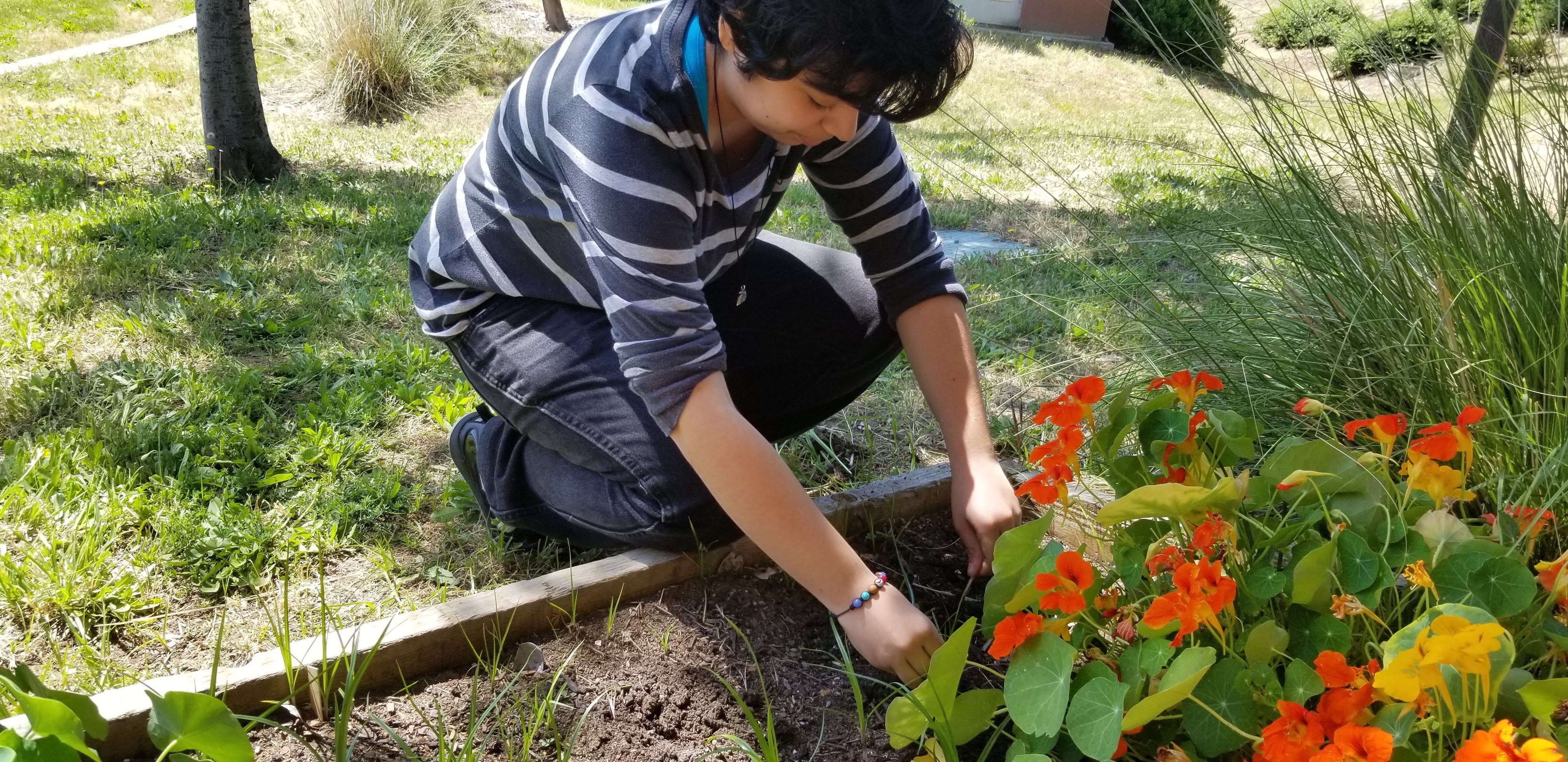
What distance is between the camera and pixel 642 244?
1318mm

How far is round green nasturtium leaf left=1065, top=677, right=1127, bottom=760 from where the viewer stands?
93 cm

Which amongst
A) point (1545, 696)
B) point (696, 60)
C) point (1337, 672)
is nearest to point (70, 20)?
point (696, 60)

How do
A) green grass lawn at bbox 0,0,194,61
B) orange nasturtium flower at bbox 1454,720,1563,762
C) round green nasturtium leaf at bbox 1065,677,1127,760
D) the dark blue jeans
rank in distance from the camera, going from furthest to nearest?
green grass lawn at bbox 0,0,194,61 < the dark blue jeans < round green nasturtium leaf at bbox 1065,677,1127,760 < orange nasturtium flower at bbox 1454,720,1563,762

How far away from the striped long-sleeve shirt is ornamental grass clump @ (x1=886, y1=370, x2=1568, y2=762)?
0.51 meters

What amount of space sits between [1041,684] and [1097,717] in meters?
0.07

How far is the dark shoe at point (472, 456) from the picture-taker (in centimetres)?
180

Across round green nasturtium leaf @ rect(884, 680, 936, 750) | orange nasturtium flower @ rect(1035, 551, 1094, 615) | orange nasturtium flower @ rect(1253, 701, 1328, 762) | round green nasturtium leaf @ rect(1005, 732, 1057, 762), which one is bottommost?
round green nasturtium leaf @ rect(1005, 732, 1057, 762)

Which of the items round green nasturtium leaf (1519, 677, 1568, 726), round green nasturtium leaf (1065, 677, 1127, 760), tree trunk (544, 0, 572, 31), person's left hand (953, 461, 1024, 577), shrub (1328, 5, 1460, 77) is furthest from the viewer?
tree trunk (544, 0, 572, 31)

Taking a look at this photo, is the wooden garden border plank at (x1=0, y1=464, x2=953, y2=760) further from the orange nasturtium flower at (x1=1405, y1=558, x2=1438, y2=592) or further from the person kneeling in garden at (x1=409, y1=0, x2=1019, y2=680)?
the orange nasturtium flower at (x1=1405, y1=558, x2=1438, y2=592)

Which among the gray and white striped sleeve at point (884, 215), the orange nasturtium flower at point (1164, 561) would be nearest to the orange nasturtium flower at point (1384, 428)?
the orange nasturtium flower at point (1164, 561)

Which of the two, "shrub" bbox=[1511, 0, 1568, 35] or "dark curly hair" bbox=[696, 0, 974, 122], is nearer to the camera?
"dark curly hair" bbox=[696, 0, 974, 122]

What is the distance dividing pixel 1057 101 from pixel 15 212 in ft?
27.9

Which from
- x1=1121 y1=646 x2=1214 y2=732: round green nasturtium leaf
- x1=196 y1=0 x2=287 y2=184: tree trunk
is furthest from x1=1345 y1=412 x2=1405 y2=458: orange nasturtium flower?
x1=196 y1=0 x2=287 y2=184: tree trunk

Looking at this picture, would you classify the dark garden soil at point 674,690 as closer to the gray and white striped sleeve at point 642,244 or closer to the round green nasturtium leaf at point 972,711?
the round green nasturtium leaf at point 972,711
